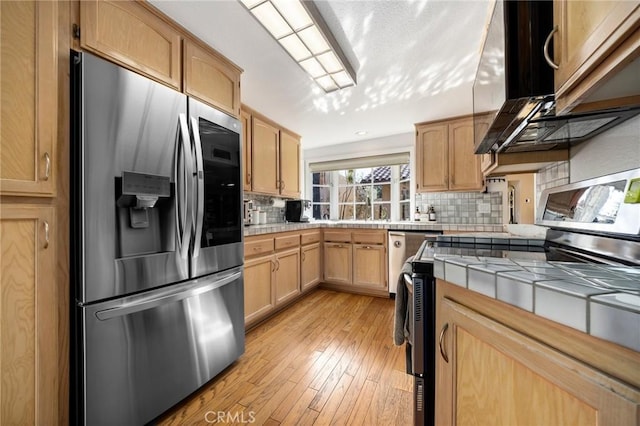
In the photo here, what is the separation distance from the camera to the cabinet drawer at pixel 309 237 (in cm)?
284

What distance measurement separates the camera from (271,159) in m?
2.88

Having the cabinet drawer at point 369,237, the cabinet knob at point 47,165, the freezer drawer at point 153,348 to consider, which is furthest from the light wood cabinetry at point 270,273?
the cabinet knob at point 47,165

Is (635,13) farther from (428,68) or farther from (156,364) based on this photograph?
(156,364)

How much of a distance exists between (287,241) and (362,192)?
1.83 m

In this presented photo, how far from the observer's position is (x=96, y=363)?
0.97 metres

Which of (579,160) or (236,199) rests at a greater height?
(579,160)

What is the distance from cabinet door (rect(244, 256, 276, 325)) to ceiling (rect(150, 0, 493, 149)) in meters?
1.58

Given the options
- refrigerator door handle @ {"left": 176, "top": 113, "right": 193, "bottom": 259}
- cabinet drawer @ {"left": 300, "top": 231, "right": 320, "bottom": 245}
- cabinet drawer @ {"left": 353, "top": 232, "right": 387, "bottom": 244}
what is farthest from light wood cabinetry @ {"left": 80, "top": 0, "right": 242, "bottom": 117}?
cabinet drawer @ {"left": 353, "top": 232, "right": 387, "bottom": 244}

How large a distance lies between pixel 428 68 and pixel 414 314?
6.18 feet

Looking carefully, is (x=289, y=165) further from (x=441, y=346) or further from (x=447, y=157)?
(x=441, y=346)

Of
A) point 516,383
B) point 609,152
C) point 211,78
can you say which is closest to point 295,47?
point 211,78

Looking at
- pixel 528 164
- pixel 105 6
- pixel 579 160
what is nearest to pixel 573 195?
pixel 579 160

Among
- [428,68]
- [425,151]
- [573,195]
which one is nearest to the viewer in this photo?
[573,195]

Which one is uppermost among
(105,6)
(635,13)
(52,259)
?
(105,6)
